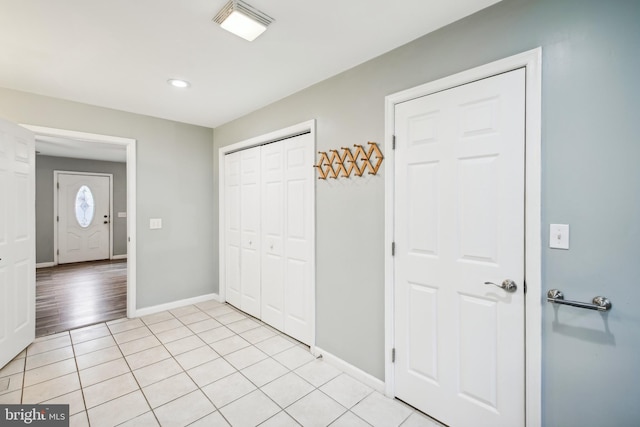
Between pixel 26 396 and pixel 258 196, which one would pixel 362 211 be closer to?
pixel 258 196

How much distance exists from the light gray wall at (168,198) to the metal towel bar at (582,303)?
12.8ft

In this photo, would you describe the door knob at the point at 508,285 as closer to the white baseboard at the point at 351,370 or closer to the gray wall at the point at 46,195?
the white baseboard at the point at 351,370

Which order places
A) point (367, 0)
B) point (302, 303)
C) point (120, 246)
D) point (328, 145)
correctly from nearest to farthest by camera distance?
point (367, 0)
point (328, 145)
point (302, 303)
point (120, 246)

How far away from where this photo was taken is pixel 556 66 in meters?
1.42

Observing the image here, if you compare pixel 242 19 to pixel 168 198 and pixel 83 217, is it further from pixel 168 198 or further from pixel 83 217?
pixel 83 217

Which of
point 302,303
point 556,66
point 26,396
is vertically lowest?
point 26,396

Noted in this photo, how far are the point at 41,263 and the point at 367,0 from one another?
8174 mm

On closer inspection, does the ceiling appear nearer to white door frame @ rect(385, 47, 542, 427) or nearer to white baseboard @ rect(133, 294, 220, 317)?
white door frame @ rect(385, 47, 542, 427)

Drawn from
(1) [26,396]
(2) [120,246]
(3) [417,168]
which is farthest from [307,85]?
(2) [120,246]

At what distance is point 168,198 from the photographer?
3814 mm

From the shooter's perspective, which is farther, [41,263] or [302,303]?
[41,263]

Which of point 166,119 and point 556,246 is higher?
point 166,119

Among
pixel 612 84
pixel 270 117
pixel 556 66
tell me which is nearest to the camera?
pixel 612 84

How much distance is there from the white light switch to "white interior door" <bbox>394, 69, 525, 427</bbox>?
0.12m
